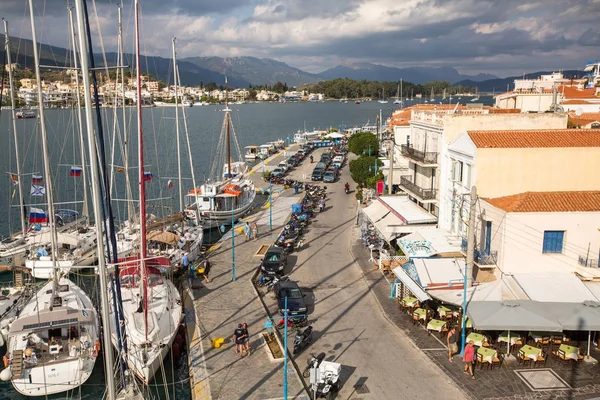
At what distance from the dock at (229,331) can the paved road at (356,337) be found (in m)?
1.71

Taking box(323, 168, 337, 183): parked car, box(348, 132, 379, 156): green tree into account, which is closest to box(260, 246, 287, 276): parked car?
box(323, 168, 337, 183): parked car

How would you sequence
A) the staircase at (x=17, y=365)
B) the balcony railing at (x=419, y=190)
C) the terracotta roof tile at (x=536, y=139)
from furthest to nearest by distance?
the balcony railing at (x=419, y=190)
the terracotta roof tile at (x=536, y=139)
the staircase at (x=17, y=365)

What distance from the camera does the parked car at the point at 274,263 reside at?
26.9 metres

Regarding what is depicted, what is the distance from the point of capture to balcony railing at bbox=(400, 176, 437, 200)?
103 feet

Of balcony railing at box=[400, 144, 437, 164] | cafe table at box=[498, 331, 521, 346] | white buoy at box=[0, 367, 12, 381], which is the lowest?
white buoy at box=[0, 367, 12, 381]

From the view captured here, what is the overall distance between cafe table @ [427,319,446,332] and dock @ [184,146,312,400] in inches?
239

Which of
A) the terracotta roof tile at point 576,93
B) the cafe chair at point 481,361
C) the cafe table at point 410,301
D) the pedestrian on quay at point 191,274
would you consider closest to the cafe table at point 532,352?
the cafe chair at point 481,361

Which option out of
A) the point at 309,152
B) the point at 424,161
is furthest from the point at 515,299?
the point at 309,152

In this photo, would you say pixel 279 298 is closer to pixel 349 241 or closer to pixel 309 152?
pixel 349 241

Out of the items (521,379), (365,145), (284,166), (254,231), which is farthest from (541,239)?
(284,166)

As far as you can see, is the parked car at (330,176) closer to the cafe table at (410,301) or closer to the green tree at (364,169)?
the green tree at (364,169)

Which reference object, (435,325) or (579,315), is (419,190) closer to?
(435,325)

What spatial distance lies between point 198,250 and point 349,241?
394 inches

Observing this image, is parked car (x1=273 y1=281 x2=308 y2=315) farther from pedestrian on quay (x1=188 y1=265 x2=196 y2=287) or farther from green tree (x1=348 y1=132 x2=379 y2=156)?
green tree (x1=348 y1=132 x2=379 y2=156)
